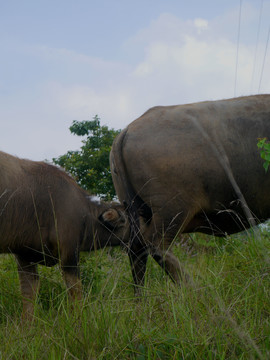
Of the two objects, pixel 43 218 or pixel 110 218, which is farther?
pixel 110 218

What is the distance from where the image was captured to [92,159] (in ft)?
55.6

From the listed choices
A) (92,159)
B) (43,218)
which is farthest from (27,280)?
(92,159)

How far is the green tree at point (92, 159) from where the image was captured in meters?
16.4

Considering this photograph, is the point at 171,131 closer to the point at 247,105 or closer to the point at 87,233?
the point at 247,105

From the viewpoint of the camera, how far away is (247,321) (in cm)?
271

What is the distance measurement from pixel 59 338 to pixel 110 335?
0.29 metres

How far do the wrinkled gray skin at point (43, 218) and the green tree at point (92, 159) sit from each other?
1020 cm

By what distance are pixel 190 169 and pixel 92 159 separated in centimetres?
1258

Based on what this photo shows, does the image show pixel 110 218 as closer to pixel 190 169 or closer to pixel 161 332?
pixel 190 169

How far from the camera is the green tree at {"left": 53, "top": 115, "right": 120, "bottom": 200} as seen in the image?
53.7ft

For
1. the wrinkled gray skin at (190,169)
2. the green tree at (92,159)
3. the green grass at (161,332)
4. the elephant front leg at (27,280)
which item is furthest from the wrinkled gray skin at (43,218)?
the green tree at (92,159)

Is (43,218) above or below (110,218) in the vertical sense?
above

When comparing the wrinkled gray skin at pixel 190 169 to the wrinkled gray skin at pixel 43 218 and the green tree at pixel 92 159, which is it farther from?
the green tree at pixel 92 159

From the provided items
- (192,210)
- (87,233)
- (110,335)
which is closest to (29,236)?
(87,233)
